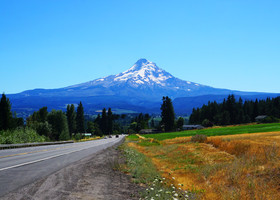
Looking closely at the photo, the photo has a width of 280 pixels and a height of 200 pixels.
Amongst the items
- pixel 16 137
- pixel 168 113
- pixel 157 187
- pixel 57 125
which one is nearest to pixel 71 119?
pixel 57 125

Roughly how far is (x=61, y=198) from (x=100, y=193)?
1379mm

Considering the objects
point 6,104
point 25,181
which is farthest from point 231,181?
point 6,104

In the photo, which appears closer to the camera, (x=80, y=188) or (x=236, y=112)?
(x=80, y=188)

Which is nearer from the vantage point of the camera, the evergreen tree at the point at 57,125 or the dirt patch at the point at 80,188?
the dirt patch at the point at 80,188

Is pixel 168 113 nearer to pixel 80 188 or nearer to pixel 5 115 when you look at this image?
pixel 5 115

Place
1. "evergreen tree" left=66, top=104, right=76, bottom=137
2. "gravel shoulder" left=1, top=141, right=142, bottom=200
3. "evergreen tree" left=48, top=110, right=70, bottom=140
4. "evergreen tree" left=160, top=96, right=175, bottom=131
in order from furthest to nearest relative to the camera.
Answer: "evergreen tree" left=66, top=104, right=76, bottom=137 → "evergreen tree" left=160, top=96, right=175, bottom=131 → "evergreen tree" left=48, top=110, right=70, bottom=140 → "gravel shoulder" left=1, top=141, right=142, bottom=200

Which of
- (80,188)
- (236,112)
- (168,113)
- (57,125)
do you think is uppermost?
(168,113)

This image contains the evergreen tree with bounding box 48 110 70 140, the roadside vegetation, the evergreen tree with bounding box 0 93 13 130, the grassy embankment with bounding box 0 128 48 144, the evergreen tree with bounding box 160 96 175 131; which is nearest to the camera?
the roadside vegetation

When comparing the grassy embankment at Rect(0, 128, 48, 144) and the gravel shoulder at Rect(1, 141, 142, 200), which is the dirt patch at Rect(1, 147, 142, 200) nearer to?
the gravel shoulder at Rect(1, 141, 142, 200)

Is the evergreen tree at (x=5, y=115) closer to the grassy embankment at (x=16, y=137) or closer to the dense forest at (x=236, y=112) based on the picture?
the grassy embankment at (x=16, y=137)

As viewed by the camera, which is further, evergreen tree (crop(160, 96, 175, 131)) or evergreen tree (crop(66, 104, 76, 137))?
evergreen tree (crop(66, 104, 76, 137))

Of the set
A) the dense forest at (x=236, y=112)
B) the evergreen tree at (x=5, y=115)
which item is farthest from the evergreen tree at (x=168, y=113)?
the evergreen tree at (x=5, y=115)

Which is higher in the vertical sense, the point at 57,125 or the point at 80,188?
the point at 80,188

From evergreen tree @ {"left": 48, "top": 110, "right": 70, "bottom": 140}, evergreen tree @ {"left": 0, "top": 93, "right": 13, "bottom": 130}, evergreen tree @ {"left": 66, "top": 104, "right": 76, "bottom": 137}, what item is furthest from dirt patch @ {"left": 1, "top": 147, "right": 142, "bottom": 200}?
evergreen tree @ {"left": 66, "top": 104, "right": 76, "bottom": 137}
